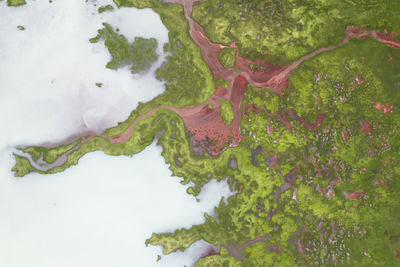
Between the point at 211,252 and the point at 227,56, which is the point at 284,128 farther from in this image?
the point at 211,252

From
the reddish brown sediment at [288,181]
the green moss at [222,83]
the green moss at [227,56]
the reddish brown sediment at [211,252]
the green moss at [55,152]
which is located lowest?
the reddish brown sediment at [211,252]

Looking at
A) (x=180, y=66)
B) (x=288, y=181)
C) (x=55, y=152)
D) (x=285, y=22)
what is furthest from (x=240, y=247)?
(x=285, y=22)

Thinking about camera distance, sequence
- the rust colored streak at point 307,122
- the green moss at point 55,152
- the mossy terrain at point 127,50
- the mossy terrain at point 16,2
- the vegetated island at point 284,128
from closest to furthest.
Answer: the mossy terrain at point 16,2, the mossy terrain at point 127,50, the green moss at point 55,152, the vegetated island at point 284,128, the rust colored streak at point 307,122

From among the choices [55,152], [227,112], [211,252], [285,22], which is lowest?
[211,252]

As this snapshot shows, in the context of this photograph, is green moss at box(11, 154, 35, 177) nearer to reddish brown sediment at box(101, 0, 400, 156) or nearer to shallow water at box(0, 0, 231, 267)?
shallow water at box(0, 0, 231, 267)

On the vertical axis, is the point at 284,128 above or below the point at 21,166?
above

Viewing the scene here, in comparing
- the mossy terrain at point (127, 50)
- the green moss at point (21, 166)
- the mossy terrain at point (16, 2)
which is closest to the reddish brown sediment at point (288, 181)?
the mossy terrain at point (127, 50)

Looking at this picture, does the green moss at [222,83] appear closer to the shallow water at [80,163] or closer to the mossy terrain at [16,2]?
the shallow water at [80,163]

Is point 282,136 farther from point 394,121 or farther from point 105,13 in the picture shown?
point 105,13
